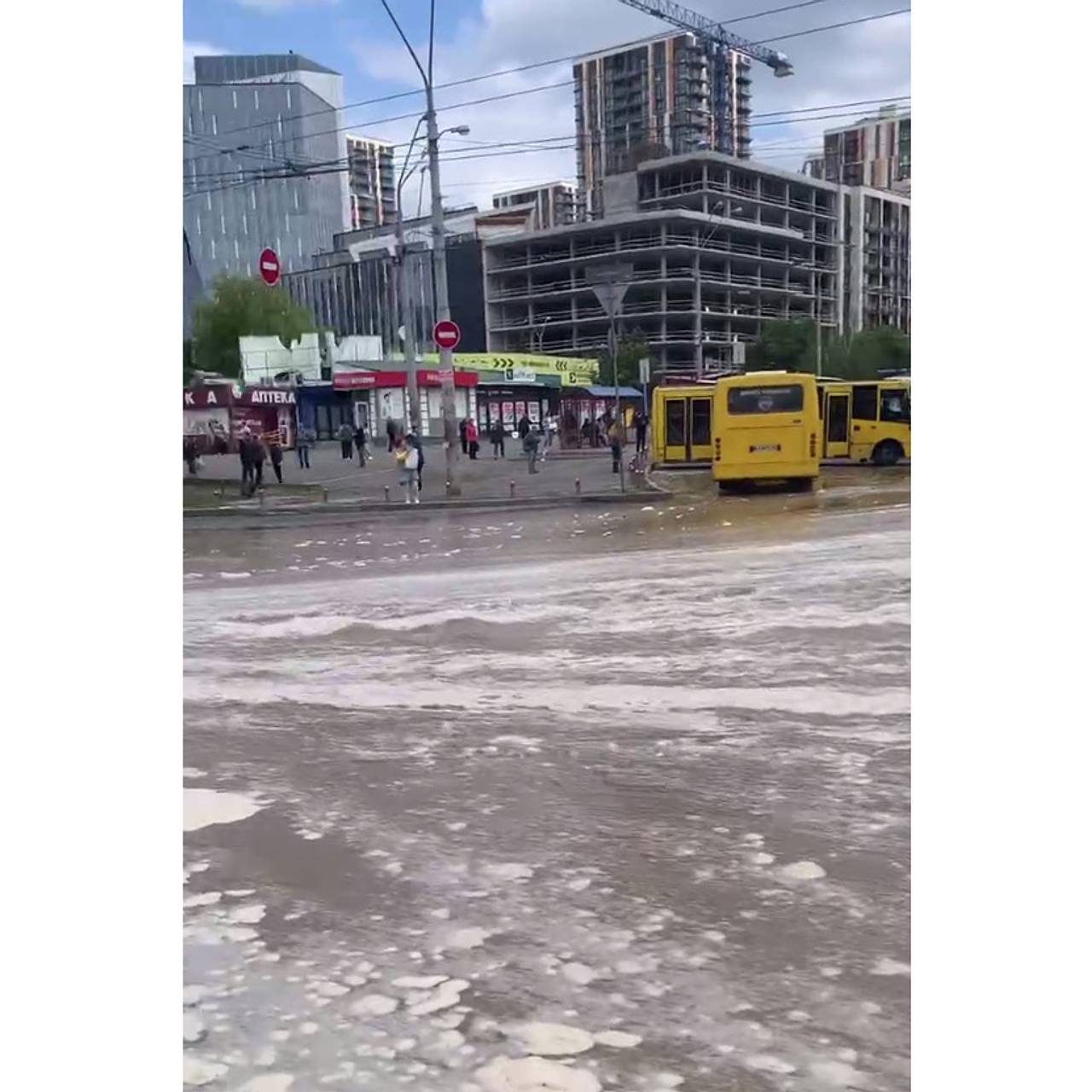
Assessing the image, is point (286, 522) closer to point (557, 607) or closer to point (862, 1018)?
point (557, 607)

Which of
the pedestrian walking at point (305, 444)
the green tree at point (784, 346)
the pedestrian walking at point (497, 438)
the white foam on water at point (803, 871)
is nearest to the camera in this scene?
the white foam on water at point (803, 871)

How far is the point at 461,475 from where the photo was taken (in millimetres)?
3744

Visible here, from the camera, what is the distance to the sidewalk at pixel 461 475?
365 cm

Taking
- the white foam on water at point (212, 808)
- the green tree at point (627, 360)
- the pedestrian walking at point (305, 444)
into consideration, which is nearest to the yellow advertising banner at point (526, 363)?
the green tree at point (627, 360)

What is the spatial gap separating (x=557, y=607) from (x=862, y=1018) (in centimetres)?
206

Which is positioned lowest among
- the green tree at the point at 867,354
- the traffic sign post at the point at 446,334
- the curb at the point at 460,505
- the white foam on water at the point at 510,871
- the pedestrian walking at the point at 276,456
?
the white foam on water at the point at 510,871

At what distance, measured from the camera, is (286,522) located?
4227mm

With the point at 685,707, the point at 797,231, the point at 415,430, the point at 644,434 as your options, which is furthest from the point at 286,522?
the point at 797,231

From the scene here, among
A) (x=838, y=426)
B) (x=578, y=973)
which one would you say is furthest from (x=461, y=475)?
(x=578, y=973)

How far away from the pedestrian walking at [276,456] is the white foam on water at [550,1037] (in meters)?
2.76

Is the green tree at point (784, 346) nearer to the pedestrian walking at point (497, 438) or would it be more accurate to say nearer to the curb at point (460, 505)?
the curb at point (460, 505)

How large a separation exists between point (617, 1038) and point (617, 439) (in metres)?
2.38

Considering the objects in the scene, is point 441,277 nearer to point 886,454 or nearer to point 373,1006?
point 886,454

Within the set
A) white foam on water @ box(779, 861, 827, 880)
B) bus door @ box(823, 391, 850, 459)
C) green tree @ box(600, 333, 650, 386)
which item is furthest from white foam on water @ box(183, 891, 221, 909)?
bus door @ box(823, 391, 850, 459)
